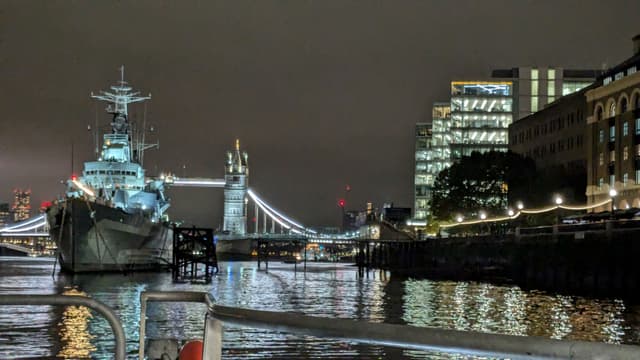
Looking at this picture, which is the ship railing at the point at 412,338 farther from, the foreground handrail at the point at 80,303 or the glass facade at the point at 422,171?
the glass facade at the point at 422,171

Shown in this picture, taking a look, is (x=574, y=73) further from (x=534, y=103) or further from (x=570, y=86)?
(x=534, y=103)

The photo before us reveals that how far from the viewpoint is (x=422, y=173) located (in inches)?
7367

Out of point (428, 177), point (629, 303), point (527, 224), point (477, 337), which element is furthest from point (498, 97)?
point (477, 337)

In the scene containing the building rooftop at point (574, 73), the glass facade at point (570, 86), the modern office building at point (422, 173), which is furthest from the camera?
the modern office building at point (422, 173)

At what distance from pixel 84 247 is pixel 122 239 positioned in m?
4.27

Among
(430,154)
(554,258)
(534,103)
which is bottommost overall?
(554,258)

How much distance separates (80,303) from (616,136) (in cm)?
7410

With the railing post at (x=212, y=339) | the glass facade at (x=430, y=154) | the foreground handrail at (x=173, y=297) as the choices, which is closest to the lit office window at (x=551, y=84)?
the glass facade at (x=430, y=154)

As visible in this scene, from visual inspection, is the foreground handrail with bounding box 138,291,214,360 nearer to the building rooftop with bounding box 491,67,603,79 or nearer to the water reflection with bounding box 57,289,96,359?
the water reflection with bounding box 57,289,96,359

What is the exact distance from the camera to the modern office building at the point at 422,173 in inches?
7160

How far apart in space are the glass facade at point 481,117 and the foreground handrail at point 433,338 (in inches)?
5956

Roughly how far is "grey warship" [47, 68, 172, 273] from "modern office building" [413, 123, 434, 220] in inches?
3739

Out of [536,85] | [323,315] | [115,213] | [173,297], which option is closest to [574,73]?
[536,85]

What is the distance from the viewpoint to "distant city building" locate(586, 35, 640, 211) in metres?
70.3
